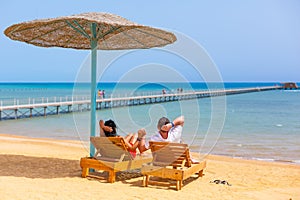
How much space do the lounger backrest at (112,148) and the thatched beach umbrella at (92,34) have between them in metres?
0.41

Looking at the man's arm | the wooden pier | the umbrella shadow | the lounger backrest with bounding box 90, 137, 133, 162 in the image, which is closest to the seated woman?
the lounger backrest with bounding box 90, 137, 133, 162

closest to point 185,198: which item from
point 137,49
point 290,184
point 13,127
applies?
point 290,184

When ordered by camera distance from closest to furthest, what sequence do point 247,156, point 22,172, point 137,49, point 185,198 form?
point 185,198
point 22,172
point 137,49
point 247,156

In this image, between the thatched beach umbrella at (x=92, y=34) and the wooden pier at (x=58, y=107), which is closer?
the thatched beach umbrella at (x=92, y=34)

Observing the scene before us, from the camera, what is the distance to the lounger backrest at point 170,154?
483 cm

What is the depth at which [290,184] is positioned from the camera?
18.6 feet

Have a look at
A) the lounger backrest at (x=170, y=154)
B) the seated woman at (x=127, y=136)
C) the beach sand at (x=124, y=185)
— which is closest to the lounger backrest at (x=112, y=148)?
the seated woman at (x=127, y=136)

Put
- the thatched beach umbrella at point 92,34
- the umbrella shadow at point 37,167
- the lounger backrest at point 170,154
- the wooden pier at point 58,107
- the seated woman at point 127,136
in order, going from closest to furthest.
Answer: the lounger backrest at point 170,154, the thatched beach umbrella at point 92,34, the seated woman at point 127,136, the umbrella shadow at point 37,167, the wooden pier at point 58,107

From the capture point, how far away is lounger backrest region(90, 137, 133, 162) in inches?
201

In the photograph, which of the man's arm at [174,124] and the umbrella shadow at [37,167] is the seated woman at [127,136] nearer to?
the man's arm at [174,124]

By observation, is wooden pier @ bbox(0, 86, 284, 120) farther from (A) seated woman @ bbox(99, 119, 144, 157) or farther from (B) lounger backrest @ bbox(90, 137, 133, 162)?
(B) lounger backrest @ bbox(90, 137, 133, 162)

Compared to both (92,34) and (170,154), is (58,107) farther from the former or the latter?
(170,154)

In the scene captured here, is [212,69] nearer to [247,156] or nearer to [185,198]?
[185,198]

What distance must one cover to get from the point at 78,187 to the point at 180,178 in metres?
1.38
